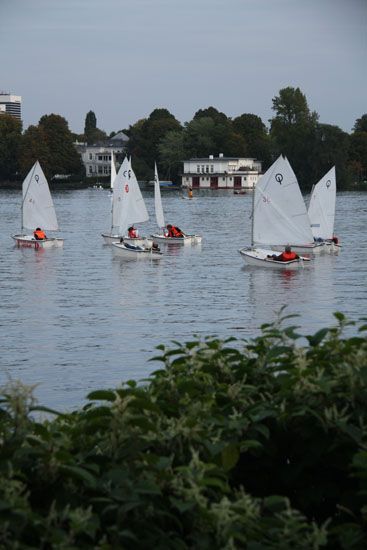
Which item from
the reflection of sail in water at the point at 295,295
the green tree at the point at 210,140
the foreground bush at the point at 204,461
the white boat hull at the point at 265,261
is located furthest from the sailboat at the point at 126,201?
the green tree at the point at 210,140

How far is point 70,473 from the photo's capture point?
4.61 m

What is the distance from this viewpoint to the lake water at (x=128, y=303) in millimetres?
19797

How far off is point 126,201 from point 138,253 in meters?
8.70

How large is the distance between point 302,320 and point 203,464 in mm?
22647

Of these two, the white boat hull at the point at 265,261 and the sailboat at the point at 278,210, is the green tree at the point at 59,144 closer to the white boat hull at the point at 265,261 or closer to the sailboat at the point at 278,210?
the sailboat at the point at 278,210

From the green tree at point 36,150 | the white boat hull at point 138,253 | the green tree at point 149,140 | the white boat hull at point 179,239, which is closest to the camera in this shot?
the white boat hull at point 138,253

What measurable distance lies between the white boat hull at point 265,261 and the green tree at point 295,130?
10433cm

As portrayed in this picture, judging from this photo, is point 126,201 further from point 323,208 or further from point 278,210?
point 278,210

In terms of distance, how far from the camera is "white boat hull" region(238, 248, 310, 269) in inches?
1603

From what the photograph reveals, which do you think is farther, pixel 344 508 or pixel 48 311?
pixel 48 311

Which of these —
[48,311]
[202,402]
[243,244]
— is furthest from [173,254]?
[202,402]

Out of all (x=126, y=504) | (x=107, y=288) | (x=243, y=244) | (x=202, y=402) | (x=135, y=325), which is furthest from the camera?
(x=243, y=244)

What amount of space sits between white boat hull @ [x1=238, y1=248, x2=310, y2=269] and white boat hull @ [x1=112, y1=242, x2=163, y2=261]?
4.54m

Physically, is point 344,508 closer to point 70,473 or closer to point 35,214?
point 70,473
